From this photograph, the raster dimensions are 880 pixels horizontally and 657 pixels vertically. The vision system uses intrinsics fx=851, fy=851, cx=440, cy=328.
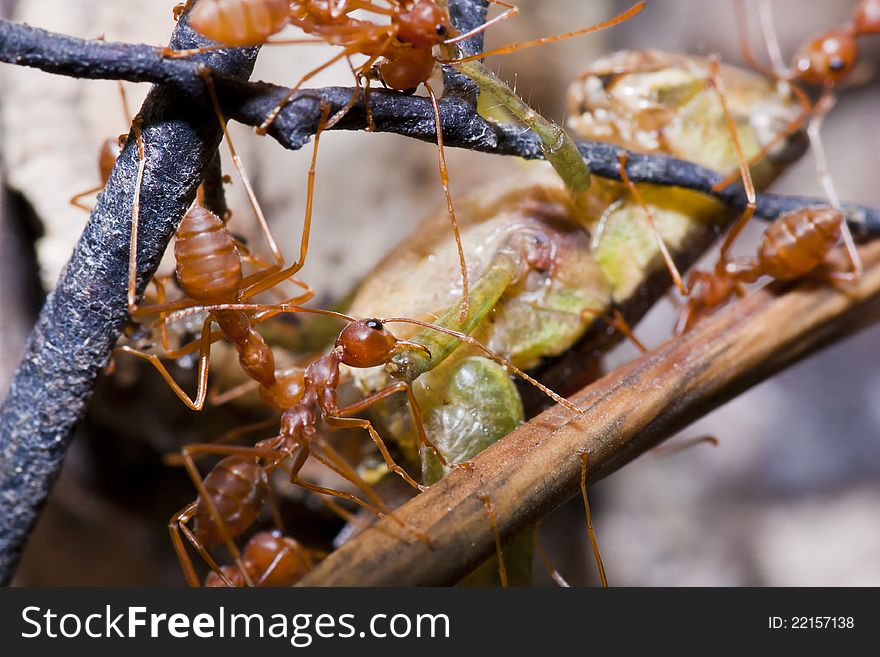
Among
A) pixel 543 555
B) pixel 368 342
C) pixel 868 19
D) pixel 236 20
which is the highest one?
pixel 868 19

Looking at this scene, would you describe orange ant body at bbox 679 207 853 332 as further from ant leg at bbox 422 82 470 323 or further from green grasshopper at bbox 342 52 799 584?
ant leg at bbox 422 82 470 323

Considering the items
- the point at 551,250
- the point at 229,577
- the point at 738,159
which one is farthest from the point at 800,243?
the point at 229,577

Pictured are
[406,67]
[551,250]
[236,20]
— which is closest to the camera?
[236,20]

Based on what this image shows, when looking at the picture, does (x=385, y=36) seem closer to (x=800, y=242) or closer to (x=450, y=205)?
(x=450, y=205)

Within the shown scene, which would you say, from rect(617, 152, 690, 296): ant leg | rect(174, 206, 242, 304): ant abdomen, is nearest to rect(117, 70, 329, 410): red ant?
rect(174, 206, 242, 304): ant abdomen

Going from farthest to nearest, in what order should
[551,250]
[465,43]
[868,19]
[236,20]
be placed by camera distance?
[868,19]
[551,250]
[465,43]
[236,20]

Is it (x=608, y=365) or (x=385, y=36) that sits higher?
(x=385, y=36)

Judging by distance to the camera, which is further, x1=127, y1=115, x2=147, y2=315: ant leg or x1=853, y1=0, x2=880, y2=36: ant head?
x1=853, y1=0, x2=880, y2=36: ant head

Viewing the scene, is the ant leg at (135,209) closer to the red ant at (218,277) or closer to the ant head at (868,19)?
the red ant at (218,277)

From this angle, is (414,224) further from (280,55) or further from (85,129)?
(85,129)
